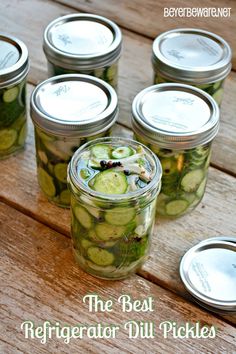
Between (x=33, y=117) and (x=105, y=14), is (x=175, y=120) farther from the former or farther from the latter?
(x=105, y=14)

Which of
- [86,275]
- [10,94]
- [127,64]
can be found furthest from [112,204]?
[127,64]

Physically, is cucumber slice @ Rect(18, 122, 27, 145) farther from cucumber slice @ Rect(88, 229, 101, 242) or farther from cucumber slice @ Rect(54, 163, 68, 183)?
cucumber slice @ Rect(88, 229, 101, 242)

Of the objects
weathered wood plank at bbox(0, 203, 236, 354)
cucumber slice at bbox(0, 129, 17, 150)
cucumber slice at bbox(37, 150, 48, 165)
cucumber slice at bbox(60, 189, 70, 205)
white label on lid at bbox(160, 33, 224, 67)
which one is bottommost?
weathered wood plank at bbox(0, 203, 236, 354)

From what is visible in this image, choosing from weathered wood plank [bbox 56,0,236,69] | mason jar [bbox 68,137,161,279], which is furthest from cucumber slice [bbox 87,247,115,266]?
weathered wood plank [bbox 56,0,236,69]

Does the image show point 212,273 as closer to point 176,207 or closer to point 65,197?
point 176,207

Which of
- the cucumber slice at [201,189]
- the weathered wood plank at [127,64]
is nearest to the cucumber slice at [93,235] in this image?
the cucumber slice at [201,189]

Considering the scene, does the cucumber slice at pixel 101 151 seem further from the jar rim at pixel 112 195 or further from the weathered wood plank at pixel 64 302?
the weathered wood plank at pixel 64 302
